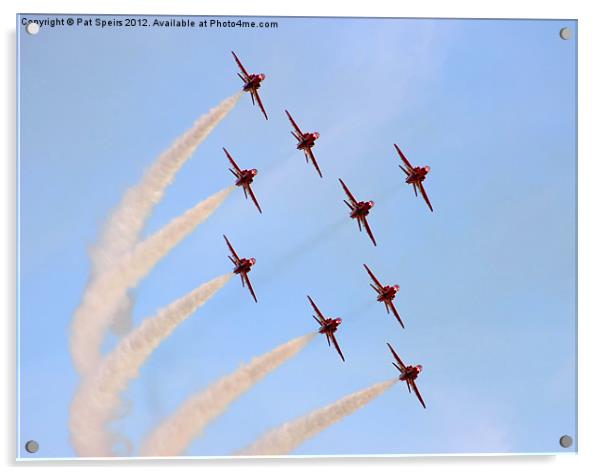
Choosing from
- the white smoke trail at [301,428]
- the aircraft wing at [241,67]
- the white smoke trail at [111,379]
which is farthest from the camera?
the aircraft wing at [241,67]

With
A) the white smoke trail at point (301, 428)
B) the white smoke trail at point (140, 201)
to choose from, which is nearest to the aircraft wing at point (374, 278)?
the white smoke trail at point (301, 428)

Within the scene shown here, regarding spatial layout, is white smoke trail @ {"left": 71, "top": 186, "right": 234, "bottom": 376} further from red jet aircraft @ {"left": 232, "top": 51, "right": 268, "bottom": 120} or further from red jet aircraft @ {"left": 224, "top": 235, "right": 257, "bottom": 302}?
red jet aircraft @ {"left": 232, "top": 51, "right": 268, "bottom": 120}

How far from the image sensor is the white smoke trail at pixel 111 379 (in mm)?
11312

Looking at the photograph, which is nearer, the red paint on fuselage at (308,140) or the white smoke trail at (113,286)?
the white smoke trail at (113,286)

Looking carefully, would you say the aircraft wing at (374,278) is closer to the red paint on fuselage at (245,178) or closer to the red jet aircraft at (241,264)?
the red jet aircraft at (241,264)

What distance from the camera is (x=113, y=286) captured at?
1152cm

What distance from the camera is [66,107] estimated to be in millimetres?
11484

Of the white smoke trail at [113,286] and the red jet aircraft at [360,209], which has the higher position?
the red jet aircraft at [360,209]

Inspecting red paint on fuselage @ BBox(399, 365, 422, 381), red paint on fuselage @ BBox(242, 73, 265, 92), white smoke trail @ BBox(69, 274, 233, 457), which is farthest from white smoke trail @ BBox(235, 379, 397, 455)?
red paint on fuselage @ BBox(242, 73, 265, 92)

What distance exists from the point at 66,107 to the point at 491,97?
4688mm

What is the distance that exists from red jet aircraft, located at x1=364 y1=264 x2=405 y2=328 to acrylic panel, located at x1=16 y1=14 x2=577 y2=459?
0.07 feet

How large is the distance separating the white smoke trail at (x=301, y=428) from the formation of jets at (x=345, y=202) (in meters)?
0.51

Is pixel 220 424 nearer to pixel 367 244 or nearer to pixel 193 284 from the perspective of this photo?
pixel 193 284

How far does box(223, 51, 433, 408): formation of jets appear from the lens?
11.6 metres
